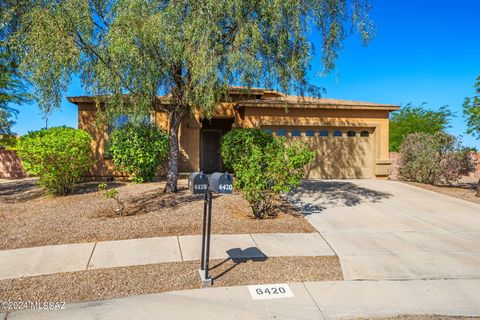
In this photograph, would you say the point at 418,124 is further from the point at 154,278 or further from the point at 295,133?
the point at 154,278

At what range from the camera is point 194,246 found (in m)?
5.71

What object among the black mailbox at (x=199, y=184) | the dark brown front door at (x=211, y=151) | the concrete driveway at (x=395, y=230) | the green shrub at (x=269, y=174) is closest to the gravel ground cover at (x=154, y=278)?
the concrete driveway at (x=395, y=230)

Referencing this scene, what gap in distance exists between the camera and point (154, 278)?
4496 mm

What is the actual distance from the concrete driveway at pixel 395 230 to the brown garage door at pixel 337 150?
253cm

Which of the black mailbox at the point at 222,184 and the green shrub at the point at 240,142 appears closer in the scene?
the black mailbox at the point at 222,184

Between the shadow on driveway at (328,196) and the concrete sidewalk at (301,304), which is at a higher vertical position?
the shadow on driveway at (328,196)

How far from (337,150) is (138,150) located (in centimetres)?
856

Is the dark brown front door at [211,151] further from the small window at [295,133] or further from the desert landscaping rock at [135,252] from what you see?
the desert landscaping rock at [135,252]

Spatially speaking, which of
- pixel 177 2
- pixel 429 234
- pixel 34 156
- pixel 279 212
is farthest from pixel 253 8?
pixel 34 156

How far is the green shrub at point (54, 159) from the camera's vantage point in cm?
960

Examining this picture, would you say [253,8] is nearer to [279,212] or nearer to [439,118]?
[279,212]

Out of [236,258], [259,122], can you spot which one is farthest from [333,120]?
[236,258]

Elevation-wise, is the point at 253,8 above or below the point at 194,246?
above

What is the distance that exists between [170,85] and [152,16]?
2.10m
